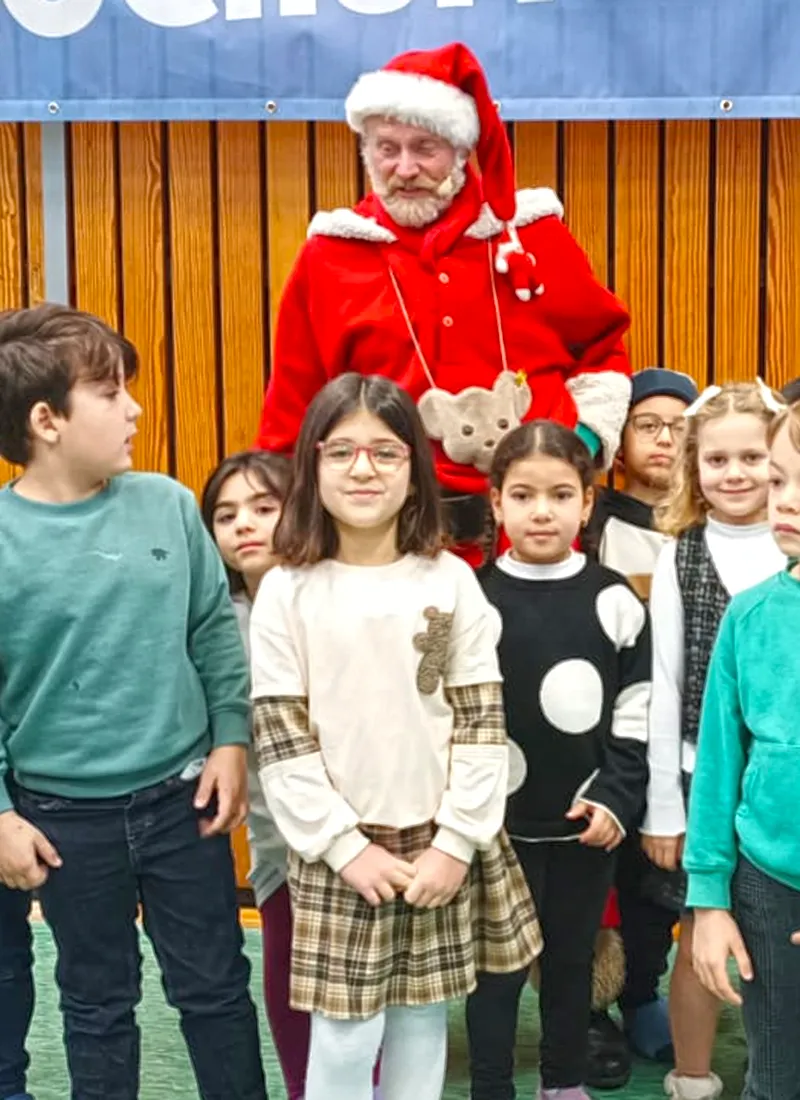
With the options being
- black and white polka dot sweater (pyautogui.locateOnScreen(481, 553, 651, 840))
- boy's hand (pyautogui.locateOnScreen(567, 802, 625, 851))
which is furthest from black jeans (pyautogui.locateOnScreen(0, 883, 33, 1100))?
boy's hand (pyautogui.locateOnScreen(567, 802, 625, 851))

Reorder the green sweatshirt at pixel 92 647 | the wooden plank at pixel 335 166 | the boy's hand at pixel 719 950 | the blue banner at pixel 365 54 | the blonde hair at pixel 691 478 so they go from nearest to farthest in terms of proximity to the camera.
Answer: the boy's hand at pixel 719 950, the green sweatshirt at pixel 92 647, the blonde hair at pixel 691 478, the blue banner at pixel 365 54, the wooden plank at pixel 335 166

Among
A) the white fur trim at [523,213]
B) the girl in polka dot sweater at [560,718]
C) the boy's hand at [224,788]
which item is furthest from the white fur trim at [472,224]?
the boy's hand at [224,788]

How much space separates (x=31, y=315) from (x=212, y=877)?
94 centimetres

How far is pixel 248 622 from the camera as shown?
2564mm

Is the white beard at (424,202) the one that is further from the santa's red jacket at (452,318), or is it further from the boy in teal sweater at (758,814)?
the boy in teal sweater at (758,814)

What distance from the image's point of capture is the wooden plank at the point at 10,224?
3744 millimetres

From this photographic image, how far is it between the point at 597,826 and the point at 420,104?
1408 mm

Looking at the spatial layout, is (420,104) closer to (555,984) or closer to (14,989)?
(555,984)

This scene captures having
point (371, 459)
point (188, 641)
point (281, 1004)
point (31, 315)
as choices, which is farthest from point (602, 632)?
point (31, 315)

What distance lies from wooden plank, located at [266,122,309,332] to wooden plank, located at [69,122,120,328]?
0.43 metres

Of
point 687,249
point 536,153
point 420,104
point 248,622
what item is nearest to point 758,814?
point 248,622

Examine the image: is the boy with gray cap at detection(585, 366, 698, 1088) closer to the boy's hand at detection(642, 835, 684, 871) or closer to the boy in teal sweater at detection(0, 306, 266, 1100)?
the boy's hand at detection(642, 835, 684, 871)

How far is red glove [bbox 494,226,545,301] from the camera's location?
9.09 feet

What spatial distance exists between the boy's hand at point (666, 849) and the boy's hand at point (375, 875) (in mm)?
549
